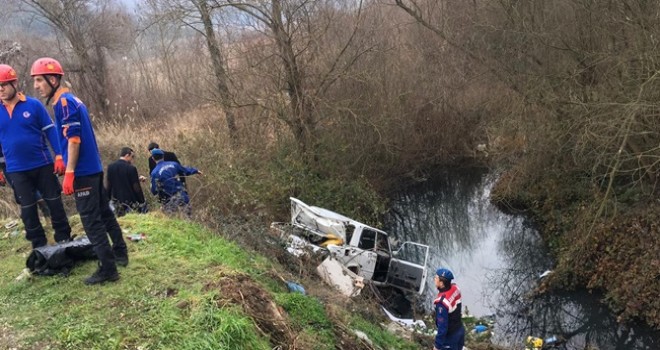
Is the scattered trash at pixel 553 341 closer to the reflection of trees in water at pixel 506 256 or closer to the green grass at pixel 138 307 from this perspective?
the reflection of trees in water at pixel 506 256

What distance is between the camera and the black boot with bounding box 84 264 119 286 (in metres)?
4.81

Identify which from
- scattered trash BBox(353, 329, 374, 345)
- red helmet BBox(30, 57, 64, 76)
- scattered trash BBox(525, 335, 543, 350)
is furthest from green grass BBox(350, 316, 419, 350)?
red helmet BBox(30, 57, 64, 76)

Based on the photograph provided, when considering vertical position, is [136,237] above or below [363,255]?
above

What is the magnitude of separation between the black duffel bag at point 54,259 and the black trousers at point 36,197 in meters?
0.52

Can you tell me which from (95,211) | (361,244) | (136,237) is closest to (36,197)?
(136,237)

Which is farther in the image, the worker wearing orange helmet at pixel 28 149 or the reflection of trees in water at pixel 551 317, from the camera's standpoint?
the reflection of trees in water at pixel 551 317

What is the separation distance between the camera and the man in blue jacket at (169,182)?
8352mm

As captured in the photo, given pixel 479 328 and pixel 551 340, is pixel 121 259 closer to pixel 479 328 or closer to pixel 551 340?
pixel 479 328

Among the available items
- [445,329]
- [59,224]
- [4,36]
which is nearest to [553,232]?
[445,329]

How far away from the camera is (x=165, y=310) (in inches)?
168

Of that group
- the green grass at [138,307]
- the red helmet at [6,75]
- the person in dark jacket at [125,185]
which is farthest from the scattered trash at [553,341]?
the red helmet at [6,75]

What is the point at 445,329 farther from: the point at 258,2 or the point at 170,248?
the point at 258,2

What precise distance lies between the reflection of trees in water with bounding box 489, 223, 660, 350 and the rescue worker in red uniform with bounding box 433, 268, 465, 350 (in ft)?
10.9

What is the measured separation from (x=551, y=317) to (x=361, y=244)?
170 inches
